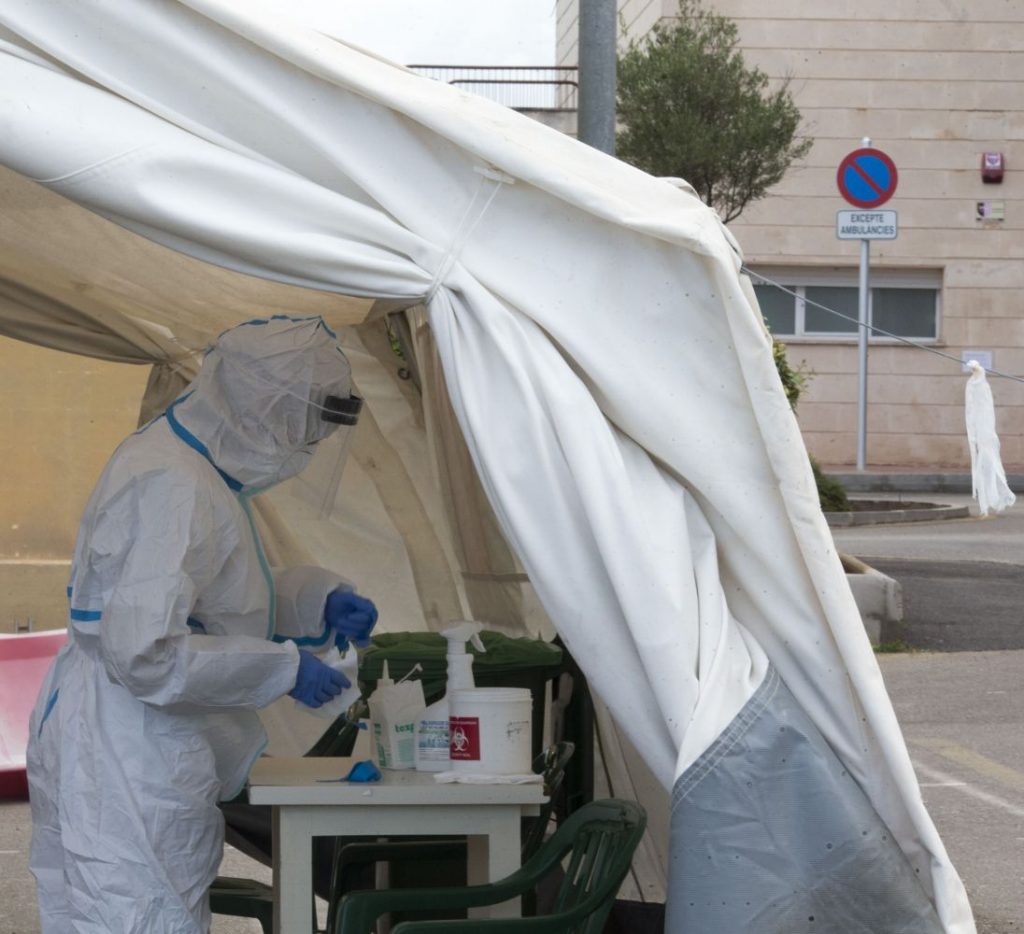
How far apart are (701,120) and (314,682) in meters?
17.1

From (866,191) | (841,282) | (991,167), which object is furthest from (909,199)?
(866,191)

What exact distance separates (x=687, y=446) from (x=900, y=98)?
20.9m

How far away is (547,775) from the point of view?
3.74 m

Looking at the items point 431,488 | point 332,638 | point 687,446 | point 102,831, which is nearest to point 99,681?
point 102,831

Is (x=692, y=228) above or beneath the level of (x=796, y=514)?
above

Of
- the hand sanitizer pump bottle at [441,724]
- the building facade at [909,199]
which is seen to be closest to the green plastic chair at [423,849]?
the hand sanitizer pump bottle at [441,724]

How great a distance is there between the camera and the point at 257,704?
135 inches

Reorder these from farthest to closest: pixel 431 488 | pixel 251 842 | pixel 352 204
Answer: pixel 431 488
pixel 251 842
pixel 352 204

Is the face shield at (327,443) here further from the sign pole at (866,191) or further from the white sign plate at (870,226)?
the white sign plate at (870,226)

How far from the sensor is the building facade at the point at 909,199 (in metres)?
22.6

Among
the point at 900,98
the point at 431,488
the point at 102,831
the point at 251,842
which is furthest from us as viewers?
the point at 900,98

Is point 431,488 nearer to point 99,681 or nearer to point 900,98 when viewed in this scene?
point 99,681

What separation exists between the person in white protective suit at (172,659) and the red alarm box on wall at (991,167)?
20531mm

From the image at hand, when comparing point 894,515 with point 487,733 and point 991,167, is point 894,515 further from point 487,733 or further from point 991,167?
point 487,733
